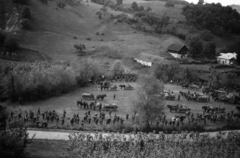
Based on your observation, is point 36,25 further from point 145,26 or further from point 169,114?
point 169,114

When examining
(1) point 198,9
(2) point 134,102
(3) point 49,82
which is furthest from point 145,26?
(2) point 134,102

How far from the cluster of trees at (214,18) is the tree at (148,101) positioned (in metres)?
91.1

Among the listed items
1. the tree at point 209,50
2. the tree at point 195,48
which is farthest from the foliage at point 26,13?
the tree at point 209,50

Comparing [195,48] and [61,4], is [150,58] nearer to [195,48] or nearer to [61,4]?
[195,48]

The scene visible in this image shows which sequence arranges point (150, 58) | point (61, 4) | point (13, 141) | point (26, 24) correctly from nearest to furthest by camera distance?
point (13, 141)
point (150, 58)
point (26, 24)
point (61, 4)

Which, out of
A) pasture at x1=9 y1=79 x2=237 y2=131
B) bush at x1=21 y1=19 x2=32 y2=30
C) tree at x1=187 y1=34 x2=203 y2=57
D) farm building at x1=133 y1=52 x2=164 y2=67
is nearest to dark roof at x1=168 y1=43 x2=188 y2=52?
tree at x1=187 y1=34 x2=203 y2=57

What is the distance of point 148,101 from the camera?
108ft

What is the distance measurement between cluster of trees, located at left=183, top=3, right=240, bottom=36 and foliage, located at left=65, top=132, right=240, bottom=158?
97.5 m

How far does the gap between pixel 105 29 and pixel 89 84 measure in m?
51.8

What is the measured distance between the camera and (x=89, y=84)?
54.2 metres

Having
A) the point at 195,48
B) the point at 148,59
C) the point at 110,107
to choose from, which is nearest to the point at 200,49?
the point at 195,48

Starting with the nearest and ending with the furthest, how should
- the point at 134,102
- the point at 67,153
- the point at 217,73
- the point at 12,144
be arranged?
the point at 12,144, the point at 67,153, the point at 134,102, the point at 217,73

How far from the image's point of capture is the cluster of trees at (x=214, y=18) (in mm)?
115062

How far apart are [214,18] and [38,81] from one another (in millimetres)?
100394
